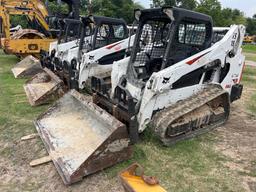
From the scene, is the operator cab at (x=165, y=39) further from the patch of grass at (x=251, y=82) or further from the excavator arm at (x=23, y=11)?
the excavator arm at (x=23, y=11)

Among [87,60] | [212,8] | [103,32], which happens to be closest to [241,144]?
[87,60]

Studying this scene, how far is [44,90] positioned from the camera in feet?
22.7

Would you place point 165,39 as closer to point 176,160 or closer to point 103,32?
point 176,160

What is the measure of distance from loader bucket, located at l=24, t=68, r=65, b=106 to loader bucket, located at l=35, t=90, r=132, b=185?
5.07 ft

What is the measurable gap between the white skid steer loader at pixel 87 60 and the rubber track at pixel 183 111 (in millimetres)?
2650

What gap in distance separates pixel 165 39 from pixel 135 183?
291 centimetres

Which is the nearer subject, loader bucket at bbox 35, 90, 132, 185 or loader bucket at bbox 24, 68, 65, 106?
loader bucket at bbox 35, 90, 132, 185

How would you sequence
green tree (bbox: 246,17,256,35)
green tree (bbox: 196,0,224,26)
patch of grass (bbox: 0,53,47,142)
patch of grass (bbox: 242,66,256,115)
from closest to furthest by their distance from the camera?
patch of grass (bbox: 0,53,47,142), patch of grass (bbox: 242,66,256,115), green tree (bbox: 196,0,224,26), green tree (bbox: 246,17,256,35)

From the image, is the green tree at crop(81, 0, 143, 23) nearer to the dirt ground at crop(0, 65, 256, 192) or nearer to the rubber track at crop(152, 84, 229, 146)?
the rubber track at crop(152, 84, 229, 146)

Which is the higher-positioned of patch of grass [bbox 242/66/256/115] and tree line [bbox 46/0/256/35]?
tree line [bbox 46/0/256/35]

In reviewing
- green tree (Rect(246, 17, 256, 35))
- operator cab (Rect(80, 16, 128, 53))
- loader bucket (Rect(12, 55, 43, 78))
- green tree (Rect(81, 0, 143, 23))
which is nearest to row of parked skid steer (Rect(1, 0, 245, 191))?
operator cab (Rect(80, 16, 128, 53))

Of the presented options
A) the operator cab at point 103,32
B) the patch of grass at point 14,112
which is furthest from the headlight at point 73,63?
the patch of grass at point 14,112

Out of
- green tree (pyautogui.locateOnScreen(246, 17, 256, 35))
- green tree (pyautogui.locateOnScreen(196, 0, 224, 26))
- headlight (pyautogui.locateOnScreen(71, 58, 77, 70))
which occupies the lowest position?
green tree (pyautogui.locateOnScreen(246, 17, 256, 35))

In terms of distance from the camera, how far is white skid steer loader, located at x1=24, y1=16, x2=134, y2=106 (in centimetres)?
670
